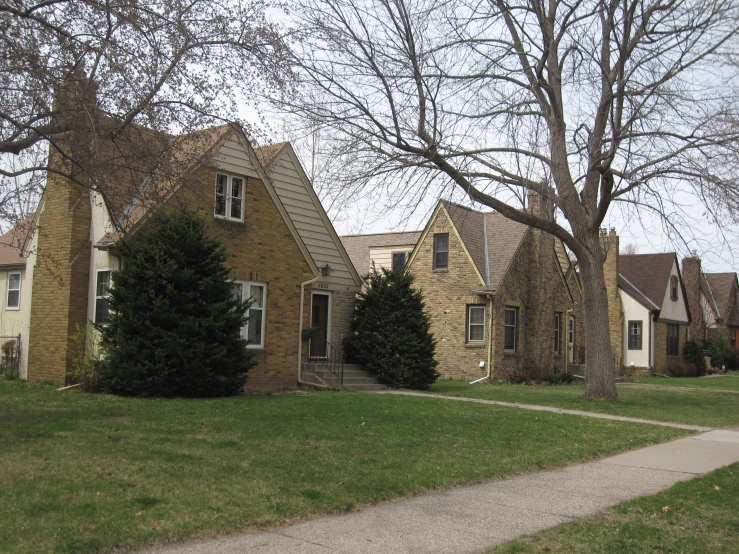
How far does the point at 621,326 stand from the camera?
40500mm

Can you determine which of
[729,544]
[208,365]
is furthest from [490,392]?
[729,544]

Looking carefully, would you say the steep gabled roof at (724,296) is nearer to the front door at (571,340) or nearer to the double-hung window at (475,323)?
the front door at (571,340)

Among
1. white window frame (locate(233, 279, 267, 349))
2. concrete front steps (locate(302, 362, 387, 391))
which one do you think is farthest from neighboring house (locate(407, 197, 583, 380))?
white window frame (locate(233, 279, 267, 349))

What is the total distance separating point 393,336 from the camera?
21.9 meters

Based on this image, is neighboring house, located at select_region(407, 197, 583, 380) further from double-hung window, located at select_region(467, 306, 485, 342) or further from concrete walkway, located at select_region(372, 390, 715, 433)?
concrete walkway, located at select_region(372, 390, 715, 433)

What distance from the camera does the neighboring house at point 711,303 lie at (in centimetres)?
4834

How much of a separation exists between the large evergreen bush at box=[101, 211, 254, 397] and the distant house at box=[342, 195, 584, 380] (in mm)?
12712

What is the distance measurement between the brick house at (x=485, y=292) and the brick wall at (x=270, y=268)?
27.1 ft

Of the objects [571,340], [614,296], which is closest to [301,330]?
[571,340]

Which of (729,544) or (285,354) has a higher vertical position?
(285,354)

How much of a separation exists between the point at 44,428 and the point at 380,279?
13.3m

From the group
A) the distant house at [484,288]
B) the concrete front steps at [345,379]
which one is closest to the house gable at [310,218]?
the concrete front steps at [345,379]

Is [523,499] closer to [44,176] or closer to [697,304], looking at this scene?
[44,176]

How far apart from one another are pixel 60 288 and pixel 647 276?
114 feet
